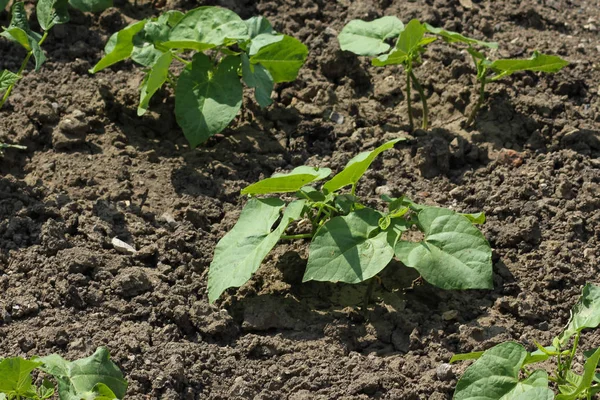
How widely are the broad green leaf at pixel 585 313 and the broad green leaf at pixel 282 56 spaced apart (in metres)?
1.42

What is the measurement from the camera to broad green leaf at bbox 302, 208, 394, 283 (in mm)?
2766

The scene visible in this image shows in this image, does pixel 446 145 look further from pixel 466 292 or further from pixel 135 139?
pixel 135 139

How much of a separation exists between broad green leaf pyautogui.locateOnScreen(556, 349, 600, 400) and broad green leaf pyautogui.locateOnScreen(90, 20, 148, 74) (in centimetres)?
196

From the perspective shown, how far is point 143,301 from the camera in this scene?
9.59 feet

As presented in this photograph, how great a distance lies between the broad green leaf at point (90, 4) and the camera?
3.66 meters

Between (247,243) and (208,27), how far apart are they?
935 millimetres

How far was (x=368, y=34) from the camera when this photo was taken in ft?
12.1

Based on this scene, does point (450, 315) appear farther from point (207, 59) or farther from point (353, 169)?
point (207, 59)

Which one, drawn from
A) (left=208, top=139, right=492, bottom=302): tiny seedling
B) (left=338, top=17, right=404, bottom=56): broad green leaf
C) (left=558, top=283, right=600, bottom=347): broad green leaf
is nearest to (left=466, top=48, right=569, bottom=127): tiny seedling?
(left=338, top=17, right=404, bottom=56): broad green leaf

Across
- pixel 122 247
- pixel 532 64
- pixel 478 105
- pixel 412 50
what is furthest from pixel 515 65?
pixel 122 247

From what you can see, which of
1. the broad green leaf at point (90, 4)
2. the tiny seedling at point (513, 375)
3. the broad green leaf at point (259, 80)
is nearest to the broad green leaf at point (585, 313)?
the tiny seedling at point (513, 375)

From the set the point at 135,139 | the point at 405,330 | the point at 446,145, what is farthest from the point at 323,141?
Answer: the point at 405,330

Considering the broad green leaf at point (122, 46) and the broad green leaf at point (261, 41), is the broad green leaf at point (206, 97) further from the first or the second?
the broad green leaf at point (122, 46)

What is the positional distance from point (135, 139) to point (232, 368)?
3.85 feet
